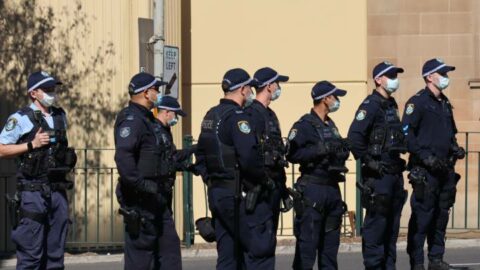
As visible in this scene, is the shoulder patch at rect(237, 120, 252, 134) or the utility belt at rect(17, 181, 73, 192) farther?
the utility belt at rect(17, 181, 73, 192)

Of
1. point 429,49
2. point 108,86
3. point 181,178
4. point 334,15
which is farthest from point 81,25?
point 429,49

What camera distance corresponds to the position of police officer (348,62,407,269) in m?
11.1

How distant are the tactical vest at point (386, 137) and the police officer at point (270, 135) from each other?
3.33 ft

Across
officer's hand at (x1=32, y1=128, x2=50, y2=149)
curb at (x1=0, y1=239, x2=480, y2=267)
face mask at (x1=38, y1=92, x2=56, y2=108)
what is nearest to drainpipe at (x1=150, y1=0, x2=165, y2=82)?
curb at (x1=0, y1=239, x2=480, y2=267)

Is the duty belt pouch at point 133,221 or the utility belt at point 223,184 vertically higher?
the utility belt at point 223,184

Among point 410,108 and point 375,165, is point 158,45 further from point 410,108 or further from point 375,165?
point 375,165

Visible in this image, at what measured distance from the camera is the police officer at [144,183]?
31.8 feet

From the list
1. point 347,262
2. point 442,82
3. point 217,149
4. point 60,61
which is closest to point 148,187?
point 217,149

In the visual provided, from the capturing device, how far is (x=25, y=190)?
33.1 ft

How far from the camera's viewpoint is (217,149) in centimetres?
978

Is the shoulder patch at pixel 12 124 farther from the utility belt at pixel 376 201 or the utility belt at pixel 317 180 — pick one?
the utility belt at pixel 376 201

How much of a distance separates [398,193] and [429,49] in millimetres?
7292

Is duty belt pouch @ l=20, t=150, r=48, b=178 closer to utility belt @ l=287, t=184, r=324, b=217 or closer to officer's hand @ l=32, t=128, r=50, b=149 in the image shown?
officer's hand @ l=32, t=128, r=50, b=149

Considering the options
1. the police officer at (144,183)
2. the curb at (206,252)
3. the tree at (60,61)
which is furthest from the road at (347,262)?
the police officer at (144,183)
